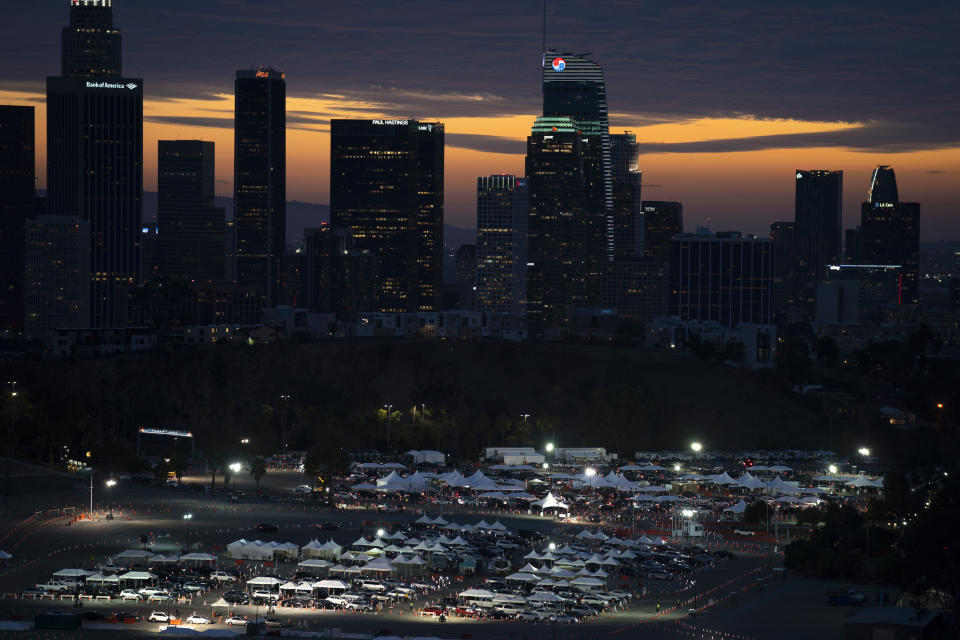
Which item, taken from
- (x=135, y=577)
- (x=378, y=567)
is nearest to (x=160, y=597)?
(x=135, y=577)

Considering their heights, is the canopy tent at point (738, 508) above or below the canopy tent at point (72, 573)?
below

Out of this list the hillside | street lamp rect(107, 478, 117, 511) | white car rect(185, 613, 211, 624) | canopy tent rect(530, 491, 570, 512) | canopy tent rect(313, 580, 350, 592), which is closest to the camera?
white car rect(185, 613, 211, 624)

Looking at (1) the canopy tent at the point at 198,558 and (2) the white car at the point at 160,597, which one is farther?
(1) the canopy tent at the point at 198,558

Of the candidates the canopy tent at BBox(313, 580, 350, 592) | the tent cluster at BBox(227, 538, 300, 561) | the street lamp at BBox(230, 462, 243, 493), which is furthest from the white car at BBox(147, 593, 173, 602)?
the street lamp at BBox(230, 462, 243, 493)

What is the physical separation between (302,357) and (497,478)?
7253cm

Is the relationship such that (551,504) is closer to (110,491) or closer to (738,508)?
(738,508)

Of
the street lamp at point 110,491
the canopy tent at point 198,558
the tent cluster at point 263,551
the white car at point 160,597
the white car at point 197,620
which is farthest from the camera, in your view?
the street lamp at point 110,491

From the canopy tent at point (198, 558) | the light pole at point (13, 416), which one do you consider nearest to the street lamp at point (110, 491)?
the light pole at point (13, 416)

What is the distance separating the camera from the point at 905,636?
6344 cm

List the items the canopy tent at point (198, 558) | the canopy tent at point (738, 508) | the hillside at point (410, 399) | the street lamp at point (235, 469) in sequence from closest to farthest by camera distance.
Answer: the canopy tent at point (198, 558)
the canopy tent at point (738, 508)
the street lamp at point (235, 469)
the hillside at point (410, 399)

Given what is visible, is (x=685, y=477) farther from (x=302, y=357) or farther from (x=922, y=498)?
(x=302, y=357)

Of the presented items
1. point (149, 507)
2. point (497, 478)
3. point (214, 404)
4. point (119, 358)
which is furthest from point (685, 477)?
point (119, 358)

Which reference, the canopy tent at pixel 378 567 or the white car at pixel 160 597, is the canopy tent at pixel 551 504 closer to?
the canopy tent at pixel 378 567

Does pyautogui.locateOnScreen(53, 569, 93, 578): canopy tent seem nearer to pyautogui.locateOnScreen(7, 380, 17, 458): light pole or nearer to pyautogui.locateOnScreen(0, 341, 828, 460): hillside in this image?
pyautogui.locateOnScreen(7, 380, 17, 458): light pole
